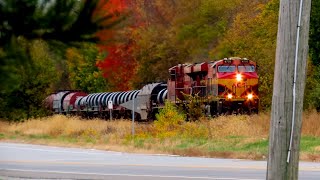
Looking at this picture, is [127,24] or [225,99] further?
[225,99]

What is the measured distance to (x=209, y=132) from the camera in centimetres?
3166

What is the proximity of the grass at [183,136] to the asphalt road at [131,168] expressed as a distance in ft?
5.65

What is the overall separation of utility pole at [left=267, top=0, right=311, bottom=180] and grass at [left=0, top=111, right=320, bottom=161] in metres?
16.0

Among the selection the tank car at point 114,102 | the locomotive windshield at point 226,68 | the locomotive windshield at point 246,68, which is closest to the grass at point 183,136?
Answer: the tank car at point 114,102

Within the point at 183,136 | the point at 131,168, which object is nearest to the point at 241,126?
the point at 183,136

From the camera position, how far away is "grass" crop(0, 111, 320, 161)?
82.9ft

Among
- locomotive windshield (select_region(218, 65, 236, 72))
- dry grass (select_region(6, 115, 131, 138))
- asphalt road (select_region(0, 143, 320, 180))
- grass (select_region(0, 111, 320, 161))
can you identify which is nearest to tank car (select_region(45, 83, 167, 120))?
→ dry grass (select_region(6, 115, 131, 138))

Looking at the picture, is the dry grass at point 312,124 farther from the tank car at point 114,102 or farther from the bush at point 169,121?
the tank car at point 114,102

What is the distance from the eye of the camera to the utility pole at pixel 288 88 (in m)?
6.07

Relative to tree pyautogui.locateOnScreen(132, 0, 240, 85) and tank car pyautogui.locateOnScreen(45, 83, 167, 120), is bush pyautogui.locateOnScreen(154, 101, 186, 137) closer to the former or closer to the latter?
tank car pyautogui.locateOnScreen(45, 83, 167, 120)

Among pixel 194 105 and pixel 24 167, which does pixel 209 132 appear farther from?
pixel 24 167

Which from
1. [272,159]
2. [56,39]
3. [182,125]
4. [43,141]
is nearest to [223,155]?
[182,125]

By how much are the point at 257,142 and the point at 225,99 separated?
436 inches

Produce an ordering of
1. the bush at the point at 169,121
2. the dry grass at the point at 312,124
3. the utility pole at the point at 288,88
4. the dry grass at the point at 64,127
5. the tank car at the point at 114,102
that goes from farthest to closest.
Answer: the tank car at the point at 114,102
the dry grass at the point at 64,127
the bush at the point at 169,121
the dry grass at the point at 312,124
the utility pole at the point at 288,88
